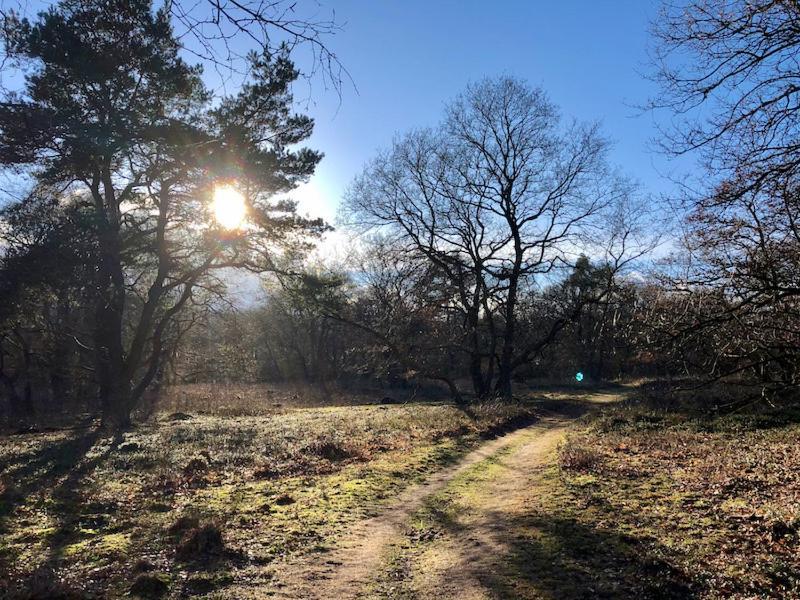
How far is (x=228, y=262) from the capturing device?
2031 centimetres

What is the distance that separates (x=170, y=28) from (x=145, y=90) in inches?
430

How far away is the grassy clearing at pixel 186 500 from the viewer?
551 cm

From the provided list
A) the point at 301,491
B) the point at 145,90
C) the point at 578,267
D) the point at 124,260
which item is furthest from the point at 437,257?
the point at 301,491

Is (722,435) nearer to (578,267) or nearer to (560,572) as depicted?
(560,572)

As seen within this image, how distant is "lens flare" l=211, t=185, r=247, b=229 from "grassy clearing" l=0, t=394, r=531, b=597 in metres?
7.30

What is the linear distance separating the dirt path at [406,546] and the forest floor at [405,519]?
0.10ft

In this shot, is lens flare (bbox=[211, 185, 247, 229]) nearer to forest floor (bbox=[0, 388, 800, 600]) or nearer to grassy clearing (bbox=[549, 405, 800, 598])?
forest floor (bbox=[0, 388, 800, 600])

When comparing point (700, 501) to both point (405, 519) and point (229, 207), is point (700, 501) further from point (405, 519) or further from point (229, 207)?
point (229, 207)

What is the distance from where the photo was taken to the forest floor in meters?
5.30

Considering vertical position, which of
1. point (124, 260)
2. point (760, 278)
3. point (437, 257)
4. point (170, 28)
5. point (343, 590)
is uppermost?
point (437, 257)

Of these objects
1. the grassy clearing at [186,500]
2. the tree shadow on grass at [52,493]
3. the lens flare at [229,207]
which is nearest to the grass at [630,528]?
the grassy clearing at [186,500]

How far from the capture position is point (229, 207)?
18.2m

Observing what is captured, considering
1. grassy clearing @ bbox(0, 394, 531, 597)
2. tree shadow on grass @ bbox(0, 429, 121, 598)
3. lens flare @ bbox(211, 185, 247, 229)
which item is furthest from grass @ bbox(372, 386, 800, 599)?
lens flare @ bbox(211, 185, 247, 229)

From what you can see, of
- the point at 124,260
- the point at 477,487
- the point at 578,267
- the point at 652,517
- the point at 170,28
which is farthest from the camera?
the point at 578,267
